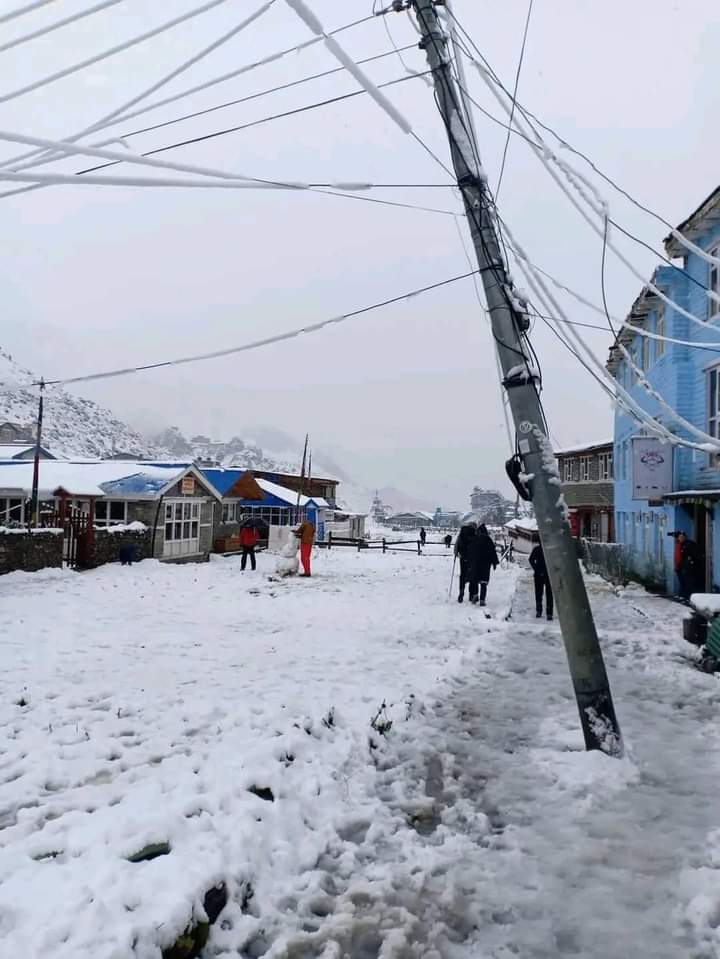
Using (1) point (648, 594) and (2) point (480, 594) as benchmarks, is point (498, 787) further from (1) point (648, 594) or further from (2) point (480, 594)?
(1) point (648, 594)

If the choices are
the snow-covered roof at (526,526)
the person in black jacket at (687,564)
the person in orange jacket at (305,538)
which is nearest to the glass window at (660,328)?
the person in black jacket at (687,564)

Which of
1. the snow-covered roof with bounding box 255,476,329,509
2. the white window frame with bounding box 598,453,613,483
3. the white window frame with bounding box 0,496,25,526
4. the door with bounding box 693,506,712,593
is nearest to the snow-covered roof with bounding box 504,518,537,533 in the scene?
the white window frame with bounding box 598,453,613,483

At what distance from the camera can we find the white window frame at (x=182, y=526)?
82.6ft

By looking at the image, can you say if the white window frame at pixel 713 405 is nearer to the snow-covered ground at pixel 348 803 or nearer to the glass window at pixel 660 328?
the glass window at pixel 660 328

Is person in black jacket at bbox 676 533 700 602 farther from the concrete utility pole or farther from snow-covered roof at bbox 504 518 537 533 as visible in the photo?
snow-covered roof at bbox 504 518 537 533

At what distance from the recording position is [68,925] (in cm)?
300

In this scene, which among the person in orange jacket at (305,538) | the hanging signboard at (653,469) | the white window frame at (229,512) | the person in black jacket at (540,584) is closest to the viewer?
the person in black jacket at (540,584)

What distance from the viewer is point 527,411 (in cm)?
600

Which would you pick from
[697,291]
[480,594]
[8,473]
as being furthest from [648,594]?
[8,473]

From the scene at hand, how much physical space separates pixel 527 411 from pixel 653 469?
1359cm

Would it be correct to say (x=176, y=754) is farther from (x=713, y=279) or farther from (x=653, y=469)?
(x=713, y=279)

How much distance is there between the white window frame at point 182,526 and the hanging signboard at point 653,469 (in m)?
16.9

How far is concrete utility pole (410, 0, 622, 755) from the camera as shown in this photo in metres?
5.76

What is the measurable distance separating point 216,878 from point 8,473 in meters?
24.7
